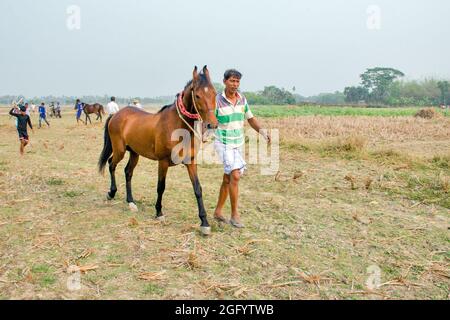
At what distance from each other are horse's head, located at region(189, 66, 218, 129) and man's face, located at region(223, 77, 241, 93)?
27 centimetres

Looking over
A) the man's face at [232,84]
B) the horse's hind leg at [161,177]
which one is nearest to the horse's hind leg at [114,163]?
the horse's hind leg at [161,177]

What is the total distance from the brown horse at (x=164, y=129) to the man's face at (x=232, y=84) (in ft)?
0.92

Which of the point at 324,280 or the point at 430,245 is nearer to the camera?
the point at 324,280

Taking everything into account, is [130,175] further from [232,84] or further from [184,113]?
[232,84]

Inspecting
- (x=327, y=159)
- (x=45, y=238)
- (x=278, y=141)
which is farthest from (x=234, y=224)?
(x=278, y=141)

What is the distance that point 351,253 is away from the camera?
12.6 feet

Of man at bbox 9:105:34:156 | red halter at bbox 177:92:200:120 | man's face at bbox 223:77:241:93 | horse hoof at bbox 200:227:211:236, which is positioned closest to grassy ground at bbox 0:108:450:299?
horse hoof at bbox 200:227:211:236

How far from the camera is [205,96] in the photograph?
150 inches

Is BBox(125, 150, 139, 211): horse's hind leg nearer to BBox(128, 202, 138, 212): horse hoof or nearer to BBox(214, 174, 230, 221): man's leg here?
BBox(128, 202, 138, 212): horse hoof

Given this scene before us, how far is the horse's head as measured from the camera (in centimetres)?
379

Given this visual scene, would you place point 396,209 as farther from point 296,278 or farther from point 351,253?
point 296,278

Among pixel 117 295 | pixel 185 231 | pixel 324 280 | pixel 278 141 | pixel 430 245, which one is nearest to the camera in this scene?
pixel 117 295

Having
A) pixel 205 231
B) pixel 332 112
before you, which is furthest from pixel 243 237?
pixel 332 112

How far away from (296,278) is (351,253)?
0.88 metres
